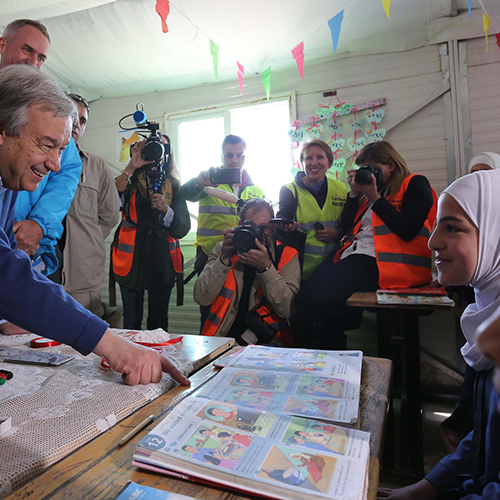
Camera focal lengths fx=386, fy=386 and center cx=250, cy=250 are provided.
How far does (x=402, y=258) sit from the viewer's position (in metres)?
2.09

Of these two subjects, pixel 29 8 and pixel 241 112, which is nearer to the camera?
pixel 29 8

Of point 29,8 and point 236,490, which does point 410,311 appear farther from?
point 29,8

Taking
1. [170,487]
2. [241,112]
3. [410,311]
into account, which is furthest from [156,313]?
[241,112]

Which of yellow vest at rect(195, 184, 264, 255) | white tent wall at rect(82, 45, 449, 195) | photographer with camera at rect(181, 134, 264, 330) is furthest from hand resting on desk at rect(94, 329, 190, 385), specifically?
white tent wall at rect(82, 45, 449, 195)

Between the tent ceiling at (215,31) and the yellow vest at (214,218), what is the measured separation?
1.15 meters

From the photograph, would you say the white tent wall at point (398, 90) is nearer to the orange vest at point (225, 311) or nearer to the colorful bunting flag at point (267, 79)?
the colorful bunting flag at point (267, 79)

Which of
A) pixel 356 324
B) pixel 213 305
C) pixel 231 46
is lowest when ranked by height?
pixel 356 324

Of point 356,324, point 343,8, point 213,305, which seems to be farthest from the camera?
point 343,8

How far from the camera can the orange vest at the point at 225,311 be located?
6.73ft

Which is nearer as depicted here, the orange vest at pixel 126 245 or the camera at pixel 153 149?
the camera at pixel 153 149

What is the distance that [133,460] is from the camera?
56 cm

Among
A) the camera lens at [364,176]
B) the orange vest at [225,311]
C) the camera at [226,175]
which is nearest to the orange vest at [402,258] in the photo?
the camera lens at [364,176]

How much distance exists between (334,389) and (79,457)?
0.48 m

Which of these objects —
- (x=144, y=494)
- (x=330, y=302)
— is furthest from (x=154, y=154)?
(x=144, y=494)
